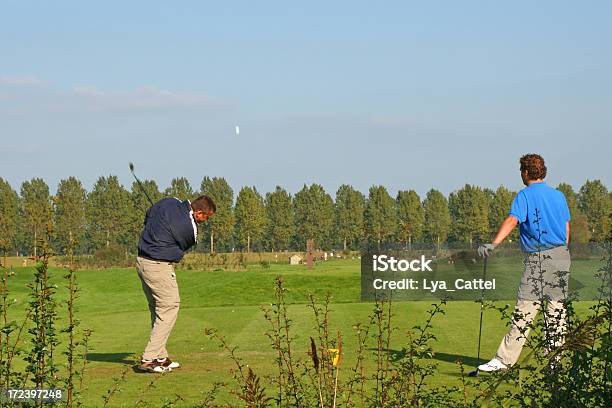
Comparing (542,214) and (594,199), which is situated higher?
(594,199)

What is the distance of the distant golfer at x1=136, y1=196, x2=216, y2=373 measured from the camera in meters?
9.49

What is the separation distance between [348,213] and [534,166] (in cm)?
10731

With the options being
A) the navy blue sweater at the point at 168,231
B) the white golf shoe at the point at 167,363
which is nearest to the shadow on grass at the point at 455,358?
the white golf shoe at the point at 167,363

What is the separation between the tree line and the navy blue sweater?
297 ft

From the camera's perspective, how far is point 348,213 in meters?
116

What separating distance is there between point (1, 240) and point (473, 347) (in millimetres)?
7252

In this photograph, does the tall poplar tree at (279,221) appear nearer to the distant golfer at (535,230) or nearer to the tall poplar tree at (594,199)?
the tall poplar tree at (594,199)

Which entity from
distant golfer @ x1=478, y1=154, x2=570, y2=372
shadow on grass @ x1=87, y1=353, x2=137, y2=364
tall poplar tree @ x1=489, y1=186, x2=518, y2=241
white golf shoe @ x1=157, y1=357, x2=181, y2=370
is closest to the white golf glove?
distant golfer @ x1=478, y1=154, x2=570, y2=372

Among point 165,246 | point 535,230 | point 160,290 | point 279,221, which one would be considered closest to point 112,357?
point 160,290

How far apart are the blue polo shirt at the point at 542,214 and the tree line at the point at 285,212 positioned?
302 feet

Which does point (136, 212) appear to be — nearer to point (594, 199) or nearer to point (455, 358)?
point (594, 199)

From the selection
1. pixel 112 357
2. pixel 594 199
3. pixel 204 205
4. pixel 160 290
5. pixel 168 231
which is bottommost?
pixel 112 357

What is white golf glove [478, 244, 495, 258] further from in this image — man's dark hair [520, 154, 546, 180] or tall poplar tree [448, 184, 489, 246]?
tall poplar tree [448, 184, 489, 246]

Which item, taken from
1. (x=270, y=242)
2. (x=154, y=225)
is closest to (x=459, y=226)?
(x=270, y=242)
